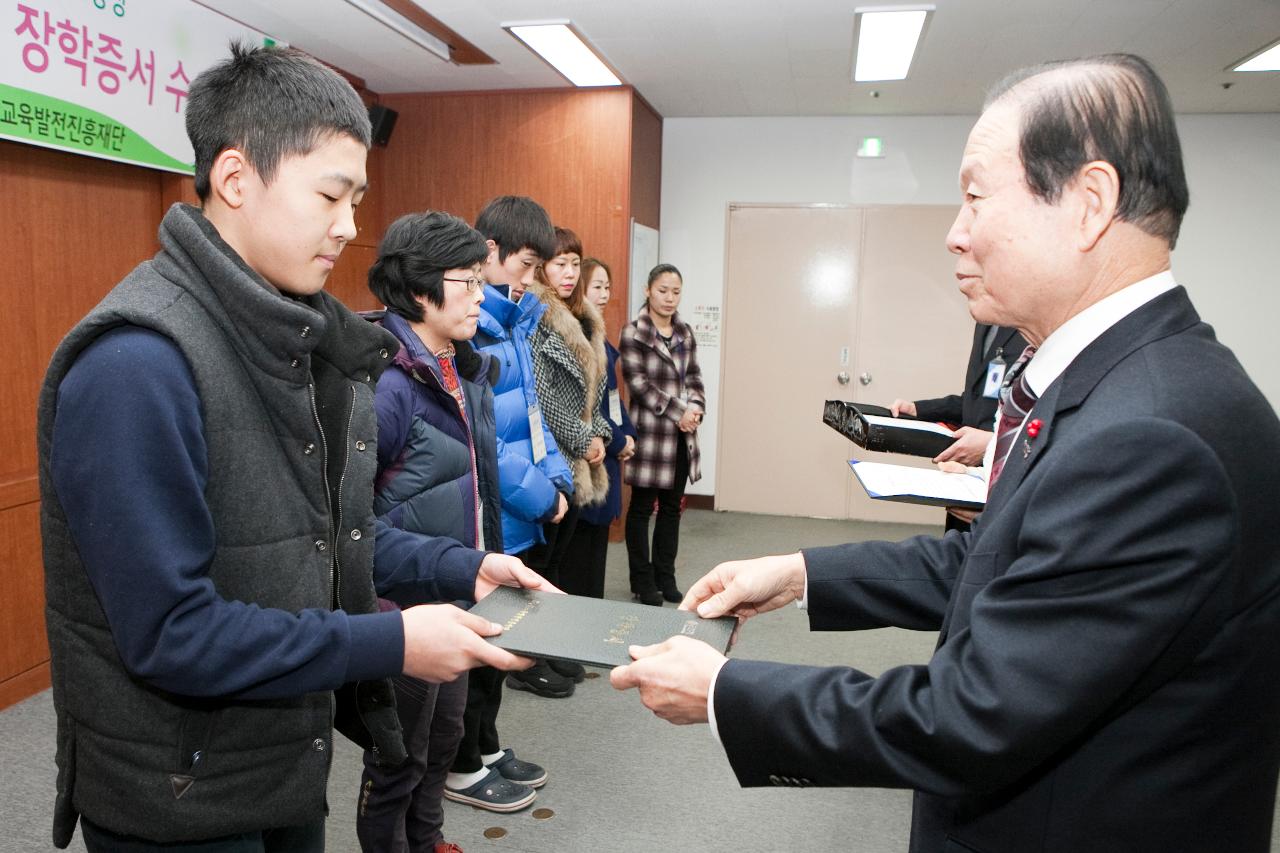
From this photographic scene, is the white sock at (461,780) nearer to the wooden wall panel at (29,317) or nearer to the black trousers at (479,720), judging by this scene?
the black trousers at (479,720)

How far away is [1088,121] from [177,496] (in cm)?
104

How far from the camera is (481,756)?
2.67 m

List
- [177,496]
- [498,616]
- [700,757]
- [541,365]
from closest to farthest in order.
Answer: [177,496] → [498,616] → [700,757] → [541,365]

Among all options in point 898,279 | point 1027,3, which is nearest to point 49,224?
point 1027,3

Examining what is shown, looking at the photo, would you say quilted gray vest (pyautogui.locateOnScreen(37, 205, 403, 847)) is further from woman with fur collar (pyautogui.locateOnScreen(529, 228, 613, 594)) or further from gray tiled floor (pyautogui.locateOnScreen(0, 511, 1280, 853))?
woman with fur collar (pyautogui.locateOnScreen(529, 228, 613, 594))

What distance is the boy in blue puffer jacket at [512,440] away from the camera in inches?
102

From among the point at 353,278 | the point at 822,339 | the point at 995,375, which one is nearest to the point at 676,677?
the point at 995,375

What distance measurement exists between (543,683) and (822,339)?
3.78 meters

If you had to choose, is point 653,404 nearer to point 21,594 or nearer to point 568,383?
point 568,383

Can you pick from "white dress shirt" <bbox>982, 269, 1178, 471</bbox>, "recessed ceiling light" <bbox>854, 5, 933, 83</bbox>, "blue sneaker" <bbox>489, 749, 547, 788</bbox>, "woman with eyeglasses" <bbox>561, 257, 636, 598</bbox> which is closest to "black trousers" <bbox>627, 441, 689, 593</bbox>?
"woman with eyeglasses" <bbox>561, 257, 636, 598</bbox>

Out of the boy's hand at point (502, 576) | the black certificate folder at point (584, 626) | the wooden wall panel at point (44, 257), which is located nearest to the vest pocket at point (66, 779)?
the black certificate folder at point (584, 626)

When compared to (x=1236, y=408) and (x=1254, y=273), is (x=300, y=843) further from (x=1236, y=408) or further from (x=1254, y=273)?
(x=1254, y=273)

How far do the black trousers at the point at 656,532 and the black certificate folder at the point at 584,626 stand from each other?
2.97 metres

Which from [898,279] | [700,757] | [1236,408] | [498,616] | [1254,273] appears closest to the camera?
[1236,408]
